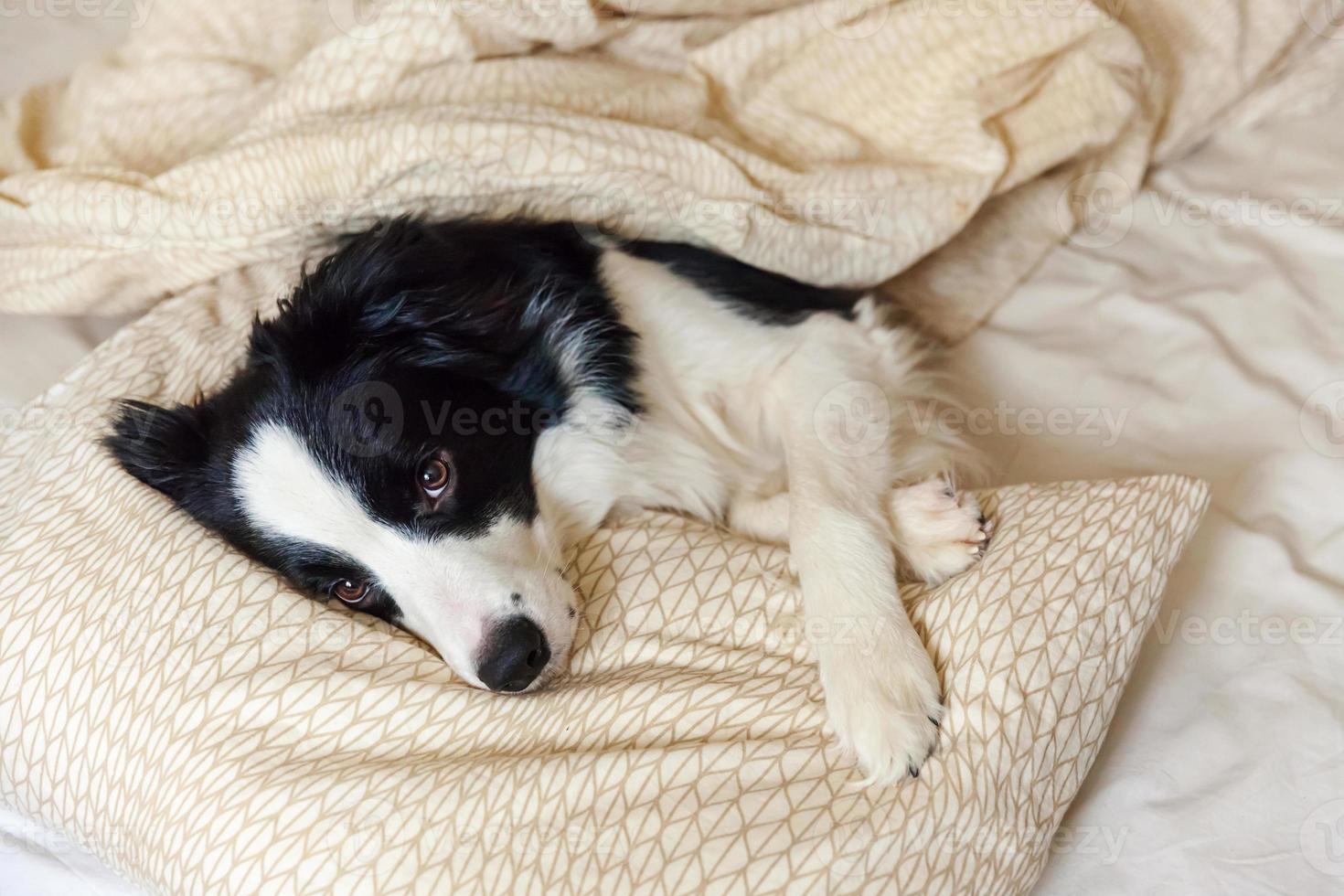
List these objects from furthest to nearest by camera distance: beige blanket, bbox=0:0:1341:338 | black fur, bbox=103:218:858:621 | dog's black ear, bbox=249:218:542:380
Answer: beige blanket, bbox=0:0:1341:338 → dog's black ear, bbox=249:218:542:380 → black fur, bbox=103:218:858:621

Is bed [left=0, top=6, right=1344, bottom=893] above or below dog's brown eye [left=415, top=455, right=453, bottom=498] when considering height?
below

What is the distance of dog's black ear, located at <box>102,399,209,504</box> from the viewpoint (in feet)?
7.20

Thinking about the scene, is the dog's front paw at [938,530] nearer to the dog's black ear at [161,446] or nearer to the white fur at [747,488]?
the white fur at [747,488]

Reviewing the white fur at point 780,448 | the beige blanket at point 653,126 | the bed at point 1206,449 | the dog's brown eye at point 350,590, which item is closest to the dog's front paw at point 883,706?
the white fur at point 780,448

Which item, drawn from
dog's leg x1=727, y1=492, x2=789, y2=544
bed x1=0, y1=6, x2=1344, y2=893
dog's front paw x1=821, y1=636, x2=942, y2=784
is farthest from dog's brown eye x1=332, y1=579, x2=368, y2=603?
dog's front paw x1=821, y1=636, x2=942, y2=784

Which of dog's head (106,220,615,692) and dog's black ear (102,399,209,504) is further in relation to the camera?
dog's black ear (102,399,209,504)

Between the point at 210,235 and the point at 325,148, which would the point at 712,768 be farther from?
the point at 210,235

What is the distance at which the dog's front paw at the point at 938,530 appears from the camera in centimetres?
199

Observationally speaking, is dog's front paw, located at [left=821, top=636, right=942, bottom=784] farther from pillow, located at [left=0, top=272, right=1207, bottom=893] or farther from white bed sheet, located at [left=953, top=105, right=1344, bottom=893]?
white bed sheet, located at [left=953, top=105, right=1344, bottom=893]

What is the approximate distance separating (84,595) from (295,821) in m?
0.72

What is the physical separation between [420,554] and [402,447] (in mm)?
228

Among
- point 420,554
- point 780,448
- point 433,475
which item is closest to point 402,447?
point 433,475

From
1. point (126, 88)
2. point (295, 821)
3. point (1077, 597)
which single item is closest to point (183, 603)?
point (295, 821)

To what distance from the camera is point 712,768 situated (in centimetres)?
168
